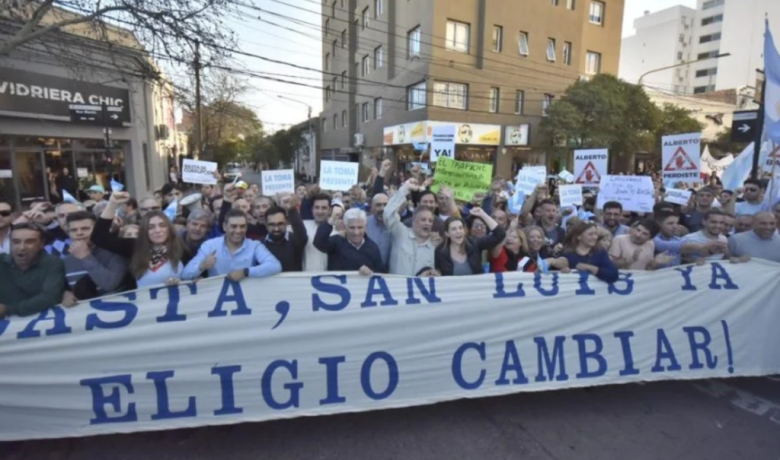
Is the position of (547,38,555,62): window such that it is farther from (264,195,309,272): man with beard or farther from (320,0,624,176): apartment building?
(264,195,309,272): man with beard

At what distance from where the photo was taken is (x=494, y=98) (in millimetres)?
25250

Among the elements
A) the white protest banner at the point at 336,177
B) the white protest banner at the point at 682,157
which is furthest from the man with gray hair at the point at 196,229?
the white protest banner at the point at 682,157

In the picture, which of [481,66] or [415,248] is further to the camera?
[481,66]

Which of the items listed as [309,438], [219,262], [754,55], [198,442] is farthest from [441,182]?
[754,55]

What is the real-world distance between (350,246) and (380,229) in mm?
801

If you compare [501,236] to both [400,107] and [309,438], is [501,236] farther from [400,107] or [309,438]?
[400,107]

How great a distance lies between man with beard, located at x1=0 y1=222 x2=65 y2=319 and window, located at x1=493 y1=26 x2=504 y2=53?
25730 mm

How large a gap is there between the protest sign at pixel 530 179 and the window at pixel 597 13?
2799 centimetres

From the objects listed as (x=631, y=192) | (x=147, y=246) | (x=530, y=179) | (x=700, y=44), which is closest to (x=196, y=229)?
(x=147, y=246)

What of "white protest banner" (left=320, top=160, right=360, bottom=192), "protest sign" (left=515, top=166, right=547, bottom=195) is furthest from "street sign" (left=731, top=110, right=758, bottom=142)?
"white protest banner" (left=320, top=160, right=360, bottom=192)

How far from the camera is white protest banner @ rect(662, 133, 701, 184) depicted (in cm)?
716

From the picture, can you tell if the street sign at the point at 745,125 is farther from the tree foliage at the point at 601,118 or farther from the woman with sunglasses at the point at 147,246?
the tree foliage at the point at 601,118

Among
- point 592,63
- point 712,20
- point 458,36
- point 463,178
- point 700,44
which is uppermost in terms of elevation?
point 712,20

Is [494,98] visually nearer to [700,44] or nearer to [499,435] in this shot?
[499,435]
